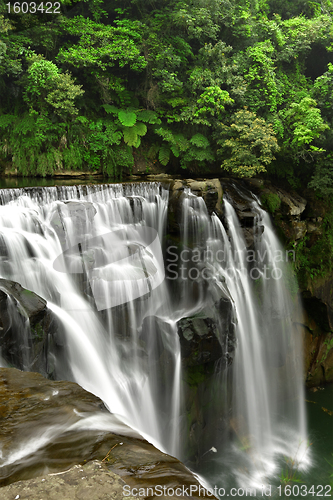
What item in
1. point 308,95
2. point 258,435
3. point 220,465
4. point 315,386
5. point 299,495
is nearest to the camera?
point 299,495

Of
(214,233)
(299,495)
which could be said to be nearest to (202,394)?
(299,495)

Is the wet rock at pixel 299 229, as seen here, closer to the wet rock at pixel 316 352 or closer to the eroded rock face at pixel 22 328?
the wet rock at pixel 316 352

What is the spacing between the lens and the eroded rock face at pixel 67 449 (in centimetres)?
165

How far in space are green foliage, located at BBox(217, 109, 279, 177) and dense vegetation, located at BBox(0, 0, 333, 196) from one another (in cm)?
5

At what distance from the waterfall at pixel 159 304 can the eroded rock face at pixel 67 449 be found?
2369 millimetres

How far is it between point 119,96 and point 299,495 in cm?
1450

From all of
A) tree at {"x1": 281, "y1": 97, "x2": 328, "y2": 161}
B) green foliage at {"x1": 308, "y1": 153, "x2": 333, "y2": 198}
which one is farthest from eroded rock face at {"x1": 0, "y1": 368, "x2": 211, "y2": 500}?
green foliage at {"x1": 308, "y1": 153, "x2": 333, "y2": 198}

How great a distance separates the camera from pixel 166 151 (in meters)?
13.2

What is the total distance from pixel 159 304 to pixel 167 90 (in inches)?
356

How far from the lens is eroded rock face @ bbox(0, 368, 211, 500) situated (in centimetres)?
165

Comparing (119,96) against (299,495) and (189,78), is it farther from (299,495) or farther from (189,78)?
(299,495)

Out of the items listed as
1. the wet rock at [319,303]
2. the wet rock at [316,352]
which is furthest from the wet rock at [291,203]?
the wet rock at [316,352]

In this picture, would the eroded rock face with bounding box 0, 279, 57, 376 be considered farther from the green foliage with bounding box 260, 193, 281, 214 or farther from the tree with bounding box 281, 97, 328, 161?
the tree with bounding box 281, 97, 328, 161

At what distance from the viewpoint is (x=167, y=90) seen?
12609 mm
